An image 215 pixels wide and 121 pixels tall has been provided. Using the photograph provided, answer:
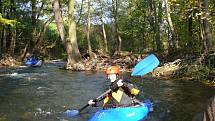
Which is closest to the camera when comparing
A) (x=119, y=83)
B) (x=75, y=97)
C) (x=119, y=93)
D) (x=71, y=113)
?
(x=119, y=83)

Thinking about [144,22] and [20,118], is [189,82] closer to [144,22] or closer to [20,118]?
[20,118]

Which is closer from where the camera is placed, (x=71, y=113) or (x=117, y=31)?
(x=71, y=113)

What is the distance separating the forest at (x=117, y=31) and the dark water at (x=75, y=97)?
229 cm

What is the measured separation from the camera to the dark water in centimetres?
876

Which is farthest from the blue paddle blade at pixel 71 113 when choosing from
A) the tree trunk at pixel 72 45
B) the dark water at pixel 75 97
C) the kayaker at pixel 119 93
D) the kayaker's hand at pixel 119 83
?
the tree trunk at pixel 72 45

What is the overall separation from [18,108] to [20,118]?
1.20 m

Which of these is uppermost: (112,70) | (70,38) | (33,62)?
(70,38)

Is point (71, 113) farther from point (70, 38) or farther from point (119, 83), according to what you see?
point (70, 38)

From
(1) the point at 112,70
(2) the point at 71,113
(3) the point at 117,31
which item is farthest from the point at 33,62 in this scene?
(1) the point at 112,70

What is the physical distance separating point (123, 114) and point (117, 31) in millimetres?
28856

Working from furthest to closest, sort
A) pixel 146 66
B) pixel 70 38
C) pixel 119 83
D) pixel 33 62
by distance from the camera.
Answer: pixel 33 62, pixel 70 38, pixel 146 66, pixel 119 83

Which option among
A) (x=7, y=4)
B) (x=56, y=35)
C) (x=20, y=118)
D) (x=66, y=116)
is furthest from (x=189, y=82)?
(x=56, y=35)

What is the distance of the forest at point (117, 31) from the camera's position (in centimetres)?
1677

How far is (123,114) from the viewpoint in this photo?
7.44m
